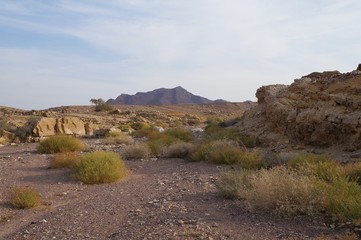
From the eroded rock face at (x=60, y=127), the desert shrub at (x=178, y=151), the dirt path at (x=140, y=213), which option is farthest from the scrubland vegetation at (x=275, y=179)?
the eroded rock face at (x=60, y=127)

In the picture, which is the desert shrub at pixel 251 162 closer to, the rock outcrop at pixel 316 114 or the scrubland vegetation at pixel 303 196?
the rock outcrop at pixel 316 114

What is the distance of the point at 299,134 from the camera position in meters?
14.5

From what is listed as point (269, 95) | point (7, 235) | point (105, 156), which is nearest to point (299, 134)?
point (269, 95)

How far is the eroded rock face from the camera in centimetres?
2248

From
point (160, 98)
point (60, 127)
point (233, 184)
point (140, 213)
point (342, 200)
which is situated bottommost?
point (140, 213)

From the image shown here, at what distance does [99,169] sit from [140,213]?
12.1 feet

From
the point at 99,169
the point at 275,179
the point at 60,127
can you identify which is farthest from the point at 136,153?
the point at 60,127

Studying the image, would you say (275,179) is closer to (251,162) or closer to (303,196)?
(303,196)

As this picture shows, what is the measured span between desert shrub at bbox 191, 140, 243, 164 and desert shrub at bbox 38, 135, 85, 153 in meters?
5.28

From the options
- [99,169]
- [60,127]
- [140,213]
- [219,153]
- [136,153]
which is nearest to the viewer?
[140,213]

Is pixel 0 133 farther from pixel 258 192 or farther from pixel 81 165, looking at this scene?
pixel 258 192

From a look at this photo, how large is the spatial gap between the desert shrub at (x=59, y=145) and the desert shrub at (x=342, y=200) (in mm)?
11722

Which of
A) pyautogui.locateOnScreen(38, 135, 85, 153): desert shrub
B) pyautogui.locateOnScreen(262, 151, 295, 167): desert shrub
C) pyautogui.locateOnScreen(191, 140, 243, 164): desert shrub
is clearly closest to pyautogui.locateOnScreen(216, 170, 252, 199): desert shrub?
pyautogui.locateOnScreen(262, 151, 295, 167): desert shrub

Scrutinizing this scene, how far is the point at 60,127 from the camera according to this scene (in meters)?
23.7
